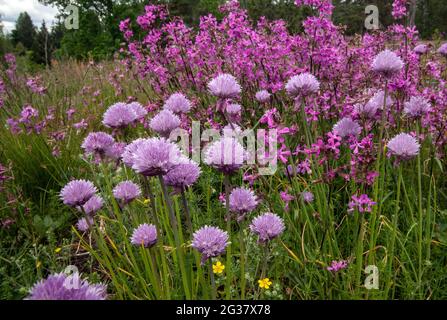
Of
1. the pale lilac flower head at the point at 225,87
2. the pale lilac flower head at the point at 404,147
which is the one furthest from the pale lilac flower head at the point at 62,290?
the pale lilac flower head at the point at 404,147

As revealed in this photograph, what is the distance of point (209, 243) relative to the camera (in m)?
1.42

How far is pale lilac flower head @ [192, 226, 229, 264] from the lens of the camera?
4.66ft

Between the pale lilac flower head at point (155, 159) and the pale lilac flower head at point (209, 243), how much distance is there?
34cm

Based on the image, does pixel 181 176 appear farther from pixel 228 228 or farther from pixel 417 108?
pixel 417 108

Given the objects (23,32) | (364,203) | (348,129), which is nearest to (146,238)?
(364,203)

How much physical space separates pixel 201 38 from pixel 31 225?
7.05 ft

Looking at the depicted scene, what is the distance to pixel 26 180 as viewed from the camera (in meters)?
3.28

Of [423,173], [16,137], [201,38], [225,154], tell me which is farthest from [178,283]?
[16,137]

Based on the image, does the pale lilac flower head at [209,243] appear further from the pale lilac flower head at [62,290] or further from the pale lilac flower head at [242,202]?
the pale lilac flower head at [62,290]

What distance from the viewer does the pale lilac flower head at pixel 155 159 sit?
4.02 ft

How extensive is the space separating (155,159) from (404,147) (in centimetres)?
117

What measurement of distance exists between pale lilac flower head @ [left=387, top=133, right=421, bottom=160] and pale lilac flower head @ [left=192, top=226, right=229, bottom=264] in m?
0.91

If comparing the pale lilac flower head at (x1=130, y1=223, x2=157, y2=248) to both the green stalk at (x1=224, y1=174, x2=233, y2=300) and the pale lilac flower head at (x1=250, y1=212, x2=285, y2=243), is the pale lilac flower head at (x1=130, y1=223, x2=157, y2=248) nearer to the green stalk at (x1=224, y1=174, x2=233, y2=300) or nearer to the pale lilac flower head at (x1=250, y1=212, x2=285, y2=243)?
the green stalk at (x1=224, y1=174, x2=233, y2=300)

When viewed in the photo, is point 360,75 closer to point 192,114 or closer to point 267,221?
point 192,114
